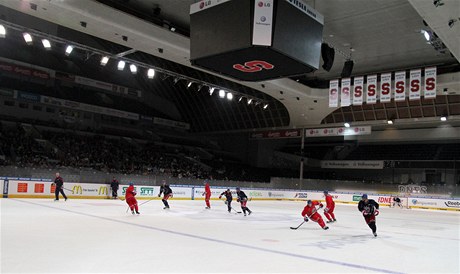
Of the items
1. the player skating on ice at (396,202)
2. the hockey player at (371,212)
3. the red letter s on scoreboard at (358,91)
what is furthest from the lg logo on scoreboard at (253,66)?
the player skating on ice at (396,202)

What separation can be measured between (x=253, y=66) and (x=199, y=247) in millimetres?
4025

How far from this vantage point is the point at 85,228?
33.8ft

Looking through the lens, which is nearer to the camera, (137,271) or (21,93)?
(137,271)

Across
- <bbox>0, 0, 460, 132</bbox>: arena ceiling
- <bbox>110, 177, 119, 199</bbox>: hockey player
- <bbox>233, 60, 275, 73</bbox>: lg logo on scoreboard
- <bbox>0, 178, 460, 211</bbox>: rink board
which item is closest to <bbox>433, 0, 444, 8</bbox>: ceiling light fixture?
<bbox>0, 0, 460, 132</bbox>: arena ceiling

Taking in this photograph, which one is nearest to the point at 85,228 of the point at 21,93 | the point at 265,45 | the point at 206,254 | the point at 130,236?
the point at 130,236

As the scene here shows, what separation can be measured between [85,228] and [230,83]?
19971mm

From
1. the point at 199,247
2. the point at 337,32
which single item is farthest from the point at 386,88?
the point at 199,247

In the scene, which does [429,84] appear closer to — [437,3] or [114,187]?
[437,3]

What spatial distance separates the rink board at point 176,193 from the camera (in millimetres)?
19156

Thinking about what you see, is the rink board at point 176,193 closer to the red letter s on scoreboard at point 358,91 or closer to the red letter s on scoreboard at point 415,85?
the red letter s on scoreboard at point 358,91

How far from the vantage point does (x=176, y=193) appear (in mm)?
25047

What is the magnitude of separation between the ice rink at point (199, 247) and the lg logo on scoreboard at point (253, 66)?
389 cm

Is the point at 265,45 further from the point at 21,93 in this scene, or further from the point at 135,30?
the point at 21,93

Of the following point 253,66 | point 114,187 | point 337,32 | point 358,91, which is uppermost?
point 337,32
